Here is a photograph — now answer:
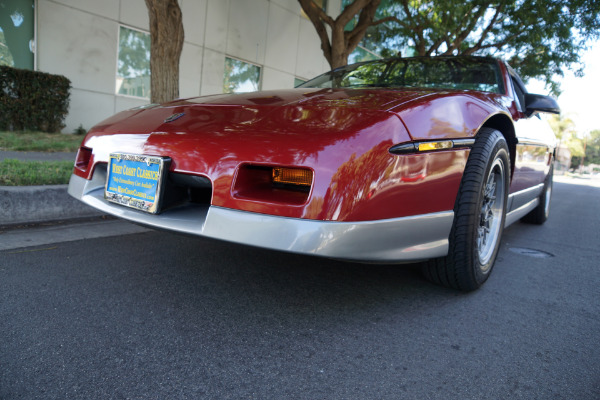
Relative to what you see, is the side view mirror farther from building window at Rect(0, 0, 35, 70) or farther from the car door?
building window at Rect(0, 0, 35, 70)

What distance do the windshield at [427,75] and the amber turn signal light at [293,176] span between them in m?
1.37

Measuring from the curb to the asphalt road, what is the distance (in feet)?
2.13

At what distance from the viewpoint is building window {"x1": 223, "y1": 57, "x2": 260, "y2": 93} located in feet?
35.6

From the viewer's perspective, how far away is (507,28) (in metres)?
10.9

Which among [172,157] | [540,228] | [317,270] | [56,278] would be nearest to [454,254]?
[317,270]

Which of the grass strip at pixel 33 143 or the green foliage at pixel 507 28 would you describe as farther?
the green foliage at pixel 507 28

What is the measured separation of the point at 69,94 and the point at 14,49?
1.10m

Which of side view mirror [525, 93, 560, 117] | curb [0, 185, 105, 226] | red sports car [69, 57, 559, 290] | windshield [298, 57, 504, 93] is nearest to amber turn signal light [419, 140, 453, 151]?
red sports car [69, 57, 559, 290]

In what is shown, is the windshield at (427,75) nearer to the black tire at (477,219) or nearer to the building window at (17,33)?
the black tire at (477,219)

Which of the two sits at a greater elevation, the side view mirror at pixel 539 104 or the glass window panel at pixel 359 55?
the glass window panel at pixel 359 55

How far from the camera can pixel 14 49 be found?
7.30 m

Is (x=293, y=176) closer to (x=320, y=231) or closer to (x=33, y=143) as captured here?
(x=320, y=231)

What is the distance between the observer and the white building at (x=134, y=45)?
25.0ft

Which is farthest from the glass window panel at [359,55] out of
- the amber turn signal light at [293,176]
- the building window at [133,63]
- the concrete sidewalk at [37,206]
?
the amber turn signal light at [293,176]
